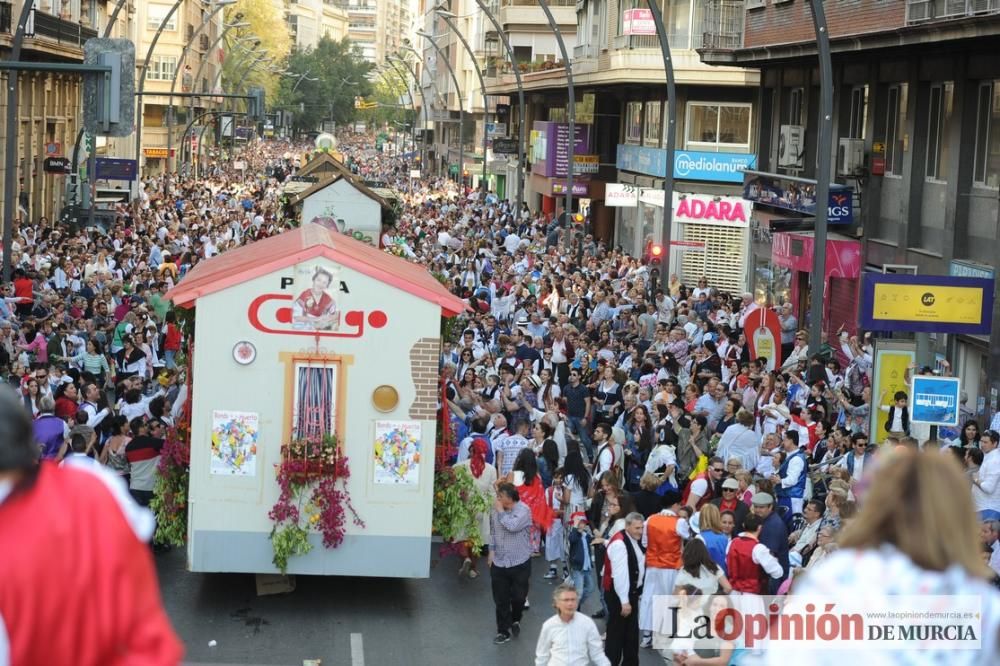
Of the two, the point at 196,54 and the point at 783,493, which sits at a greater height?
the point at 196,54

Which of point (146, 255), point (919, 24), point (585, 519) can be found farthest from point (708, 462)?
point (146, 255)

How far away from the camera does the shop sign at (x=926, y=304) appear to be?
1510 cm

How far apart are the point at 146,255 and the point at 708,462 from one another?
70.1ft

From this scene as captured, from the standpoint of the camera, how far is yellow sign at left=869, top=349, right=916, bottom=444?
15805mm

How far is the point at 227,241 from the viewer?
129 ft

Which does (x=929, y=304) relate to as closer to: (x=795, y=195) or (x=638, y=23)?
(x=795, y=195)

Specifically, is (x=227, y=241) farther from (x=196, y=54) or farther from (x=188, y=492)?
(x=196, y=54)

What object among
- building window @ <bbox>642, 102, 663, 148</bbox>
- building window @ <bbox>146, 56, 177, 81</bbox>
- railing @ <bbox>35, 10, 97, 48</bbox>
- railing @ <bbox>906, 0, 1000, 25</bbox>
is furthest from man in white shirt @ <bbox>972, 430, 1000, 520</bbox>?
building window @ <bbox>146, 56, 177, 81</bbox>

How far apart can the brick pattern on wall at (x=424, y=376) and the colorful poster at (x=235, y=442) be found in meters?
1.21

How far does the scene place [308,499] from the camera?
41.9 ft

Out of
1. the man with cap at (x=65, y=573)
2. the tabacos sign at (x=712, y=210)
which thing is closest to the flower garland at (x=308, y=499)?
the man with cap at (x=65, y=573)

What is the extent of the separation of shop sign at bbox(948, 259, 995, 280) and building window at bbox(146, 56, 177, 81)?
85086 millimetres

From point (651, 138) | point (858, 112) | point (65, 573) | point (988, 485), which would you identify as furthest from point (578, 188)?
point (65, 573)

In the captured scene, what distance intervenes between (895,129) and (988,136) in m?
4.24
